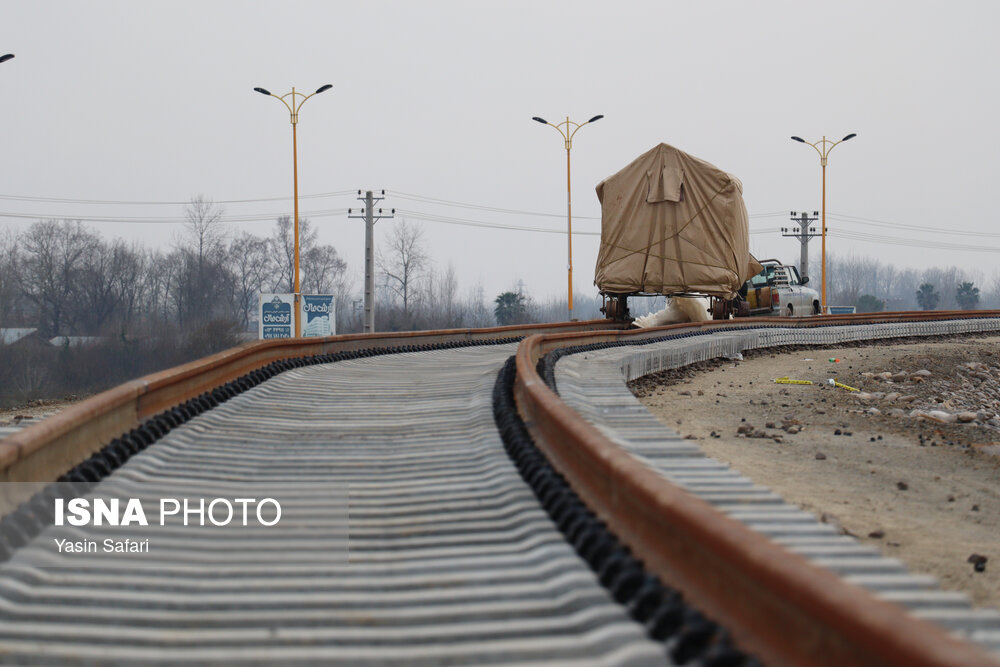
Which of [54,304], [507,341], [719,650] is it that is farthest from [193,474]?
[54,304]

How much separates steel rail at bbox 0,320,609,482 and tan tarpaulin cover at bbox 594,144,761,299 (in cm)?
1274

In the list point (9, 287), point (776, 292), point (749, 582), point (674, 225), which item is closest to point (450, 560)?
point (749, 582)

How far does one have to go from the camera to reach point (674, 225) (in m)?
22.0

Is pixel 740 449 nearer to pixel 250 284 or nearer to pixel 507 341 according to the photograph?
pixel 507 341

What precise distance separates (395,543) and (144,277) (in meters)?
82.9

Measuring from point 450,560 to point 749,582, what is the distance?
4.90 feet

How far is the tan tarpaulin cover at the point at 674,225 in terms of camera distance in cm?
2183

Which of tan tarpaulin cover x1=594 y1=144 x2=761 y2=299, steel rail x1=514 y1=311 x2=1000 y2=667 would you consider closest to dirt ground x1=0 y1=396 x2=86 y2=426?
steel rail x1=514 y1=311 x2=1000 y2=667

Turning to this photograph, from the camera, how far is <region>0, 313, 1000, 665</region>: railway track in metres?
2.37

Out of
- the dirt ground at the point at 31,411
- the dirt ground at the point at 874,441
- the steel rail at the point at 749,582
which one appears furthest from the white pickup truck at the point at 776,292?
the steel rail at the point at 749,582

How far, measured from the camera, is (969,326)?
94.3 ft

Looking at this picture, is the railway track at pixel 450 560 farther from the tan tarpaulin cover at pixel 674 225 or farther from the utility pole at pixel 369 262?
the utility pole at pixel 369 262

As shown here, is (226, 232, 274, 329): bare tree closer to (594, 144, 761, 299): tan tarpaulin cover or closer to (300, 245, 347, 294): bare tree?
(300, 245, 347, 294): bare tree

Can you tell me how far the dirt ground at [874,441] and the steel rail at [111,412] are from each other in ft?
14.7
